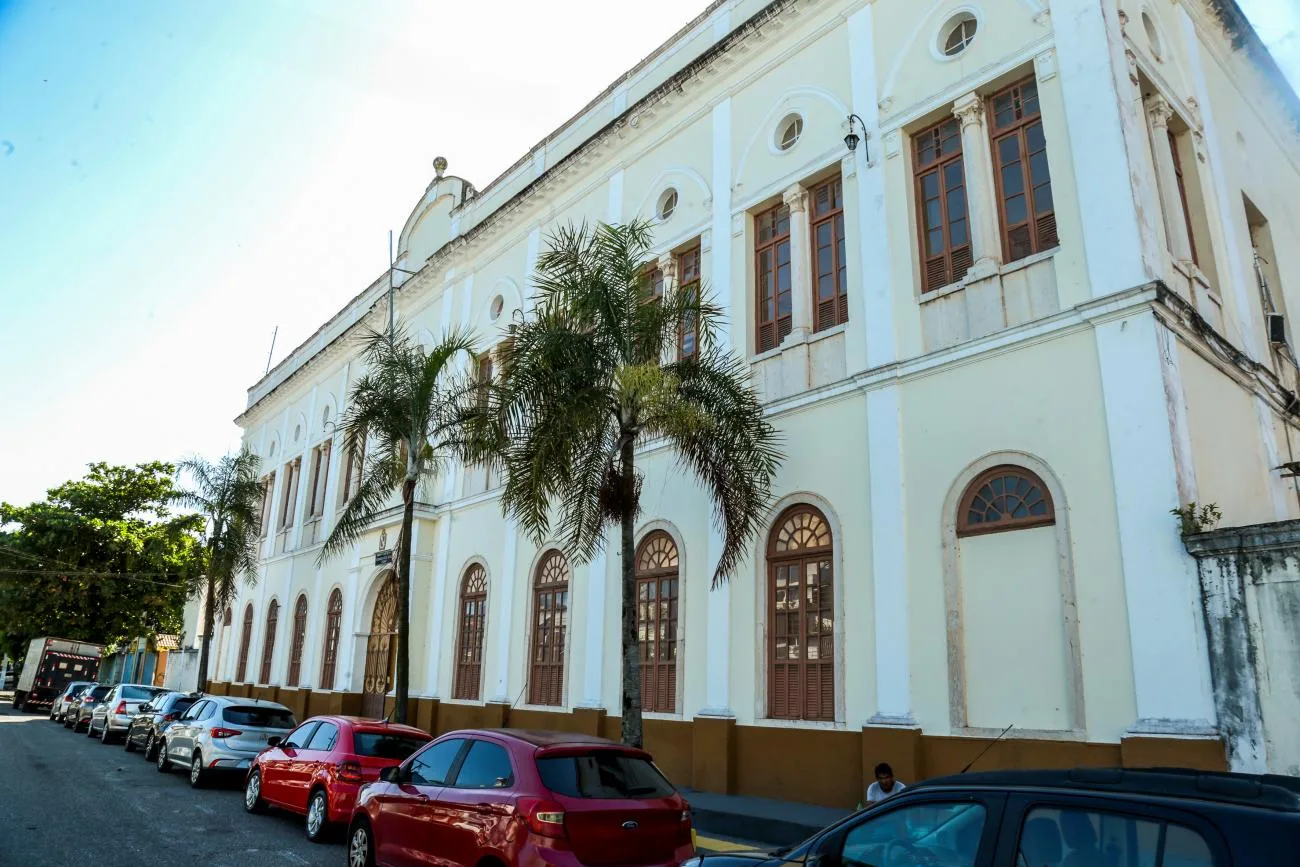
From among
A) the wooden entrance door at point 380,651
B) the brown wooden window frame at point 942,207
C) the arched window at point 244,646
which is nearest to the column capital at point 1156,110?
the brown wooden window frame at point 942,207

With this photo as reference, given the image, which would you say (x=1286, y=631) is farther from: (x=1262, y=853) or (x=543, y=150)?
(x=543, y=150)

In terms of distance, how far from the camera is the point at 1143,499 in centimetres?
896

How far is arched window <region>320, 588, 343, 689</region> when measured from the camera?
24.7m

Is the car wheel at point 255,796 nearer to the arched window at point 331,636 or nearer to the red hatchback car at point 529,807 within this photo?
the red hatchback car at point 529,807

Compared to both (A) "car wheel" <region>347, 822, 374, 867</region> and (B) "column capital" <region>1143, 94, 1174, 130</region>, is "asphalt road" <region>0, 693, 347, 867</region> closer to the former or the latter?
(A) "car wheel" <region>347, 822, 374, 867</region>

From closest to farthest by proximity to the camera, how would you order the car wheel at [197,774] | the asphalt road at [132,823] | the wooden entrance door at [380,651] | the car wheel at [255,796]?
the asphalt road at [132,823] → the car wheel at [255,796] → the car wheel at [197,774] → the wooden entrance door at [380,651]

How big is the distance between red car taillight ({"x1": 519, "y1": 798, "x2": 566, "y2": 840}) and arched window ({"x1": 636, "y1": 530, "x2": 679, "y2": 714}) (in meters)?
7.74

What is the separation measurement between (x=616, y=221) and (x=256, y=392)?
83.9ft

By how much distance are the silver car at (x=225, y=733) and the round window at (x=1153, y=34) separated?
52.3 ft

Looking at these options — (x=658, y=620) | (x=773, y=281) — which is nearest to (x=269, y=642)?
(x=658, y=620)

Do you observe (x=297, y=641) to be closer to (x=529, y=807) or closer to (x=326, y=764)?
(x=326, y=764)

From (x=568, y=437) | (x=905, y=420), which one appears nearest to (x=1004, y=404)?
(x=905, y=420)

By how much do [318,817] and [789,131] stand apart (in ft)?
38.4

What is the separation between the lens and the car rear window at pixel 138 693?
22.9m
